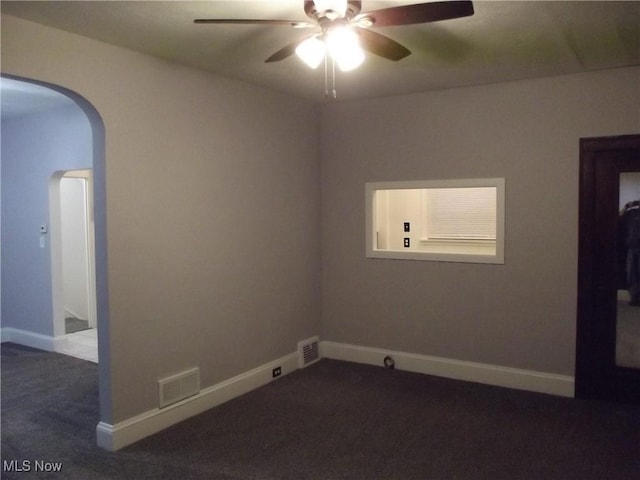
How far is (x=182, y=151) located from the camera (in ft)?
11.7

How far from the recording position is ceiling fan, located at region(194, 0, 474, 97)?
2.09 m

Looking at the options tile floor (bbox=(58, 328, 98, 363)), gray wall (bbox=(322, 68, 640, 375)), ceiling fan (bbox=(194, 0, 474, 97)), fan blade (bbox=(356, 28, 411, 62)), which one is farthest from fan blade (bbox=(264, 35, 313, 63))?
tile floor (bbox=(58, 328, 98, 363))

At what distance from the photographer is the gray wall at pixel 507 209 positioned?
12.9ft

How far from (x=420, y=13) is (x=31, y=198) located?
193 inches

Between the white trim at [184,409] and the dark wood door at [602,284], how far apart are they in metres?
2.49

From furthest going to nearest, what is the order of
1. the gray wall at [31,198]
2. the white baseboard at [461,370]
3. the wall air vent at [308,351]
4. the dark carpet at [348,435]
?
the gray wall at [31,198], the wall air vent at [308,351], the white baseboard at [461,370], the dark carpet at [348,435]

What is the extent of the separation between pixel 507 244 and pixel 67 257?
548cm

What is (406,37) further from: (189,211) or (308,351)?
(308,351)

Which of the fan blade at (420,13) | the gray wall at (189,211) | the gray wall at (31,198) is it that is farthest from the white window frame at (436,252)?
the gray wall at (31,198)

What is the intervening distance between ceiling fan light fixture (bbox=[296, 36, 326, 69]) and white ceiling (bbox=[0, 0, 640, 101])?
25 cm

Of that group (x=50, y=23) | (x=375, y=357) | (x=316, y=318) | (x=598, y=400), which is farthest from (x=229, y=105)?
(x=598, y=400)

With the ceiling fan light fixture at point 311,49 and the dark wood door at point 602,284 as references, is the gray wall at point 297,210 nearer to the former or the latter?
the dark wood door at point 602,284

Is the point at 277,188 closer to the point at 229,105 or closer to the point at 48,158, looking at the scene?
the point at 229,105

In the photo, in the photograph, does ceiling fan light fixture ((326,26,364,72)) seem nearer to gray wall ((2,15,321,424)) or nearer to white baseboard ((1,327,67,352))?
gray wall ((2,15,321,424))
